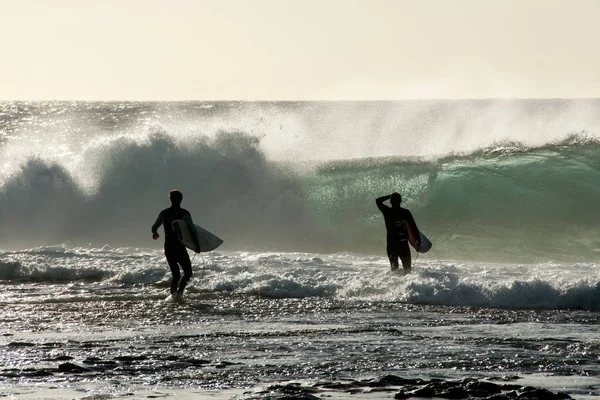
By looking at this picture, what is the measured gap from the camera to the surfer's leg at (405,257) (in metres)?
13.5

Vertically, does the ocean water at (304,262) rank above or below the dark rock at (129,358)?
above

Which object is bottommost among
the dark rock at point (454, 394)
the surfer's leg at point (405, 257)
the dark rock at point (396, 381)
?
the dark rock at point (454, 394)

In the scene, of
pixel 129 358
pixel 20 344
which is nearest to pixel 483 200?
pixel 20 344

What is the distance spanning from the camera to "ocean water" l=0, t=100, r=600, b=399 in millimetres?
7562

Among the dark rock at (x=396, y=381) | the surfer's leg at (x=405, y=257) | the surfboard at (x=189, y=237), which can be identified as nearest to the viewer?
the dark rock at (x=396, y=381)

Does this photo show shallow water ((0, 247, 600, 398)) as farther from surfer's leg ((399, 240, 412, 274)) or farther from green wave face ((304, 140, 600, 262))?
green wave face ((304, 140, 600, 262))

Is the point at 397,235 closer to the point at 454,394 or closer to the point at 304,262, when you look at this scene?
the point at 304,262

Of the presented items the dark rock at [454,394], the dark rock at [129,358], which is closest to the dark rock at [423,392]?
the dark rock at [454,394]

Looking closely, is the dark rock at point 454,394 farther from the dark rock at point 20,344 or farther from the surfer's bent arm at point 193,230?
the surfer's bent arm at point 193,230

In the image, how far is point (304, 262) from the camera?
15.8 meters

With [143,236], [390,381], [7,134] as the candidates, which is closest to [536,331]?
[390,381]

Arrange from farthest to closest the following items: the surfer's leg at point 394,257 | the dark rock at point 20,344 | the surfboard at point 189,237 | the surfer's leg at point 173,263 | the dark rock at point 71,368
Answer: the surfer's leg at point 394,257
the surfboard at point 189,237
the surfer's leg at point 173,263
the dark rock at point 20,344
the dark rock at point 71,368

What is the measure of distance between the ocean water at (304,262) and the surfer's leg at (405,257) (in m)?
0.34

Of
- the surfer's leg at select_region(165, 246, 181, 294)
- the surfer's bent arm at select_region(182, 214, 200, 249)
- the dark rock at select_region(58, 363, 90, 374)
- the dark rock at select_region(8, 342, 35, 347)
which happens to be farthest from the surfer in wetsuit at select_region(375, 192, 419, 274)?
the dark rock at select_region(58, 363, 90, 374)
